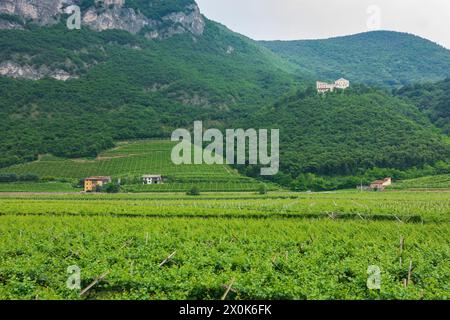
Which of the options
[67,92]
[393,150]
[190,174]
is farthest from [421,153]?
[67,92]

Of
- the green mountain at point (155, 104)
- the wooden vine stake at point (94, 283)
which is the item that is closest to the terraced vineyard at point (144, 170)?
the green mountain at point (155, 104)

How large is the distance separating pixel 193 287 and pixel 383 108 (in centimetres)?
10497

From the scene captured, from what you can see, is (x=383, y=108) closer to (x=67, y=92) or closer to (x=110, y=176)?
(x=110, y=176)

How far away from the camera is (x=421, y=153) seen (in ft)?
284

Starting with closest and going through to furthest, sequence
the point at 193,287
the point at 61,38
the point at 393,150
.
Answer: the point at 193,287 < the point at 393,150 < the point at 61,38

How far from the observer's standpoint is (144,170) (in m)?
86.2

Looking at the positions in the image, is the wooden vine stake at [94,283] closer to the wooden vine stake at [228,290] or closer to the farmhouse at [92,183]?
the wooden vine stake at [228,290]

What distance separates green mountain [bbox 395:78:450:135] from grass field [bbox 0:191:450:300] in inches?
3582

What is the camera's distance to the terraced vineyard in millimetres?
73938

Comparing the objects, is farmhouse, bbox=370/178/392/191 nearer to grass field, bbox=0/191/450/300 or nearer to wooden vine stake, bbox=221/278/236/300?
grass field, bbox=0/191/450/300
